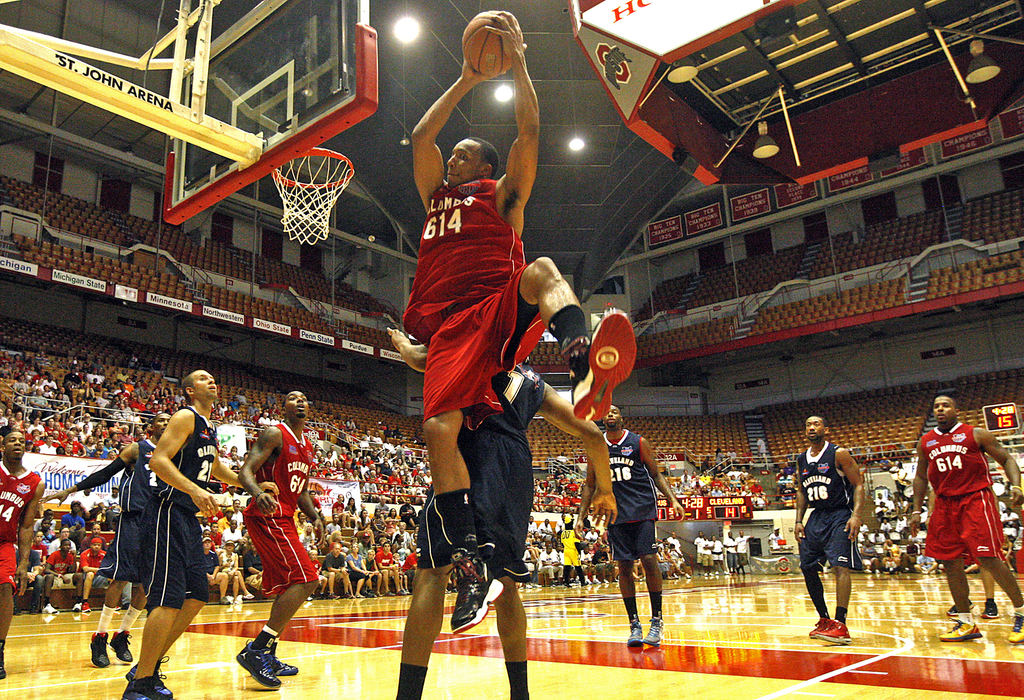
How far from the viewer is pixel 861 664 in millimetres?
4387

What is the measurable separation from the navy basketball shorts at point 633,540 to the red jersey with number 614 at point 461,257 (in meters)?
3.93

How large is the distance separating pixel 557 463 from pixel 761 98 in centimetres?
1935

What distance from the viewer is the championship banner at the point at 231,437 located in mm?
15880

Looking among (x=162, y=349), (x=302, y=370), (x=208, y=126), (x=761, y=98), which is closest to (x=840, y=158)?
(x=761, y=98)

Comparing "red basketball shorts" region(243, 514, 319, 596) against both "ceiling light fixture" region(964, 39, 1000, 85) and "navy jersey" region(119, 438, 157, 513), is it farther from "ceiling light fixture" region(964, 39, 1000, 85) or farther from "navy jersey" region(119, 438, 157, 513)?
"ceiling light fixture" region(964, 39, 1000, 85)

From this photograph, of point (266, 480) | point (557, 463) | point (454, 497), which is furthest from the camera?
point (557, 463)

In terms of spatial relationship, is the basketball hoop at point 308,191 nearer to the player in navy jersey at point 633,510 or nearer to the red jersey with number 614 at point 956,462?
the player in navy jersey at point 633,510

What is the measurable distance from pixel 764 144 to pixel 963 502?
14.0 ft

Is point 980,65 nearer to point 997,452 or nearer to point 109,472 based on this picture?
point 997,452

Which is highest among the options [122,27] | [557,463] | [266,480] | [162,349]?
[122,27]

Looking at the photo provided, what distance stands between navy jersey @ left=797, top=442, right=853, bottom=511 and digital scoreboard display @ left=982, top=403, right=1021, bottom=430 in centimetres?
1524

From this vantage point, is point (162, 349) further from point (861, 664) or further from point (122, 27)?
point (861, 664)

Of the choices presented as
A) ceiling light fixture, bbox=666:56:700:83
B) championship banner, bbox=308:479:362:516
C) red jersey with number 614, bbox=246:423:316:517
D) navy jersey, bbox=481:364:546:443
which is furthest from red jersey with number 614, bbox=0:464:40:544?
championship banner, bbox=308:479:362:516

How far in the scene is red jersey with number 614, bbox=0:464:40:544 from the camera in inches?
212
